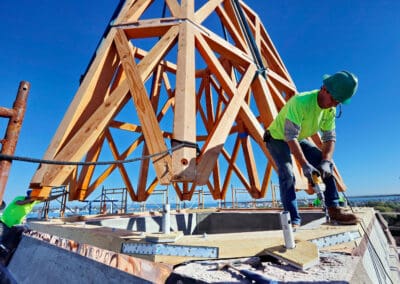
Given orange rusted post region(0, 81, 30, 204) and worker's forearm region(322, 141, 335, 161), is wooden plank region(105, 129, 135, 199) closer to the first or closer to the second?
orange rusted post region(0, 81, 30, 204)

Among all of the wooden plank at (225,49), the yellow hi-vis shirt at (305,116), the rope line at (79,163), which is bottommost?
the rope line at (79,163)

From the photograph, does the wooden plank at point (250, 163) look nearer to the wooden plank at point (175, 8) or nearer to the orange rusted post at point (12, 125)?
the wooden plank at point (175, 8)

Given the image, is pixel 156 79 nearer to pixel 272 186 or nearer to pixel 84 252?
pixel 84 252

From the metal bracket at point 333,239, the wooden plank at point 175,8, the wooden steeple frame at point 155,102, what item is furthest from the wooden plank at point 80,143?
the metal bracket at point 333,239

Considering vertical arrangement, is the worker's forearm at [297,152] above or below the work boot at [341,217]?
above

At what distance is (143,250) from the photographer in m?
1.64

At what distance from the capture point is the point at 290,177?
8.30ft

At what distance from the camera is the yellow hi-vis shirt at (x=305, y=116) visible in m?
2.51

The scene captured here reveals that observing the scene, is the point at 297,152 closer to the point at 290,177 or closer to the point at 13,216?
the point at 290,177

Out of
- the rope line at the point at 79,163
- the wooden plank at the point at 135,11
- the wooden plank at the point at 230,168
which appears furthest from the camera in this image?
the wooden plank at the point at 230,168

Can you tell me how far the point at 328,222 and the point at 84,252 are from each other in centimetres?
255

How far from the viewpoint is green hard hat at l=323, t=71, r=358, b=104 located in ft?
7.21

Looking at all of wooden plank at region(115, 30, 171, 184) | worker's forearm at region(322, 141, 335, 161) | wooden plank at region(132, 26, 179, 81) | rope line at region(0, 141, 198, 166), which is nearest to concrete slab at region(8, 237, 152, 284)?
rope line at region(0, 141, 198, 166)

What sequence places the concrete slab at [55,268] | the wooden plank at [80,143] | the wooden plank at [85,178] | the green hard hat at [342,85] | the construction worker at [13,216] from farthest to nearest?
the wooden plank at [85,178]
the construction worker at [13,216]
the wooden plank at [80,143]
the green hard hat at [342,85]
the concrete slab at [55,268]
